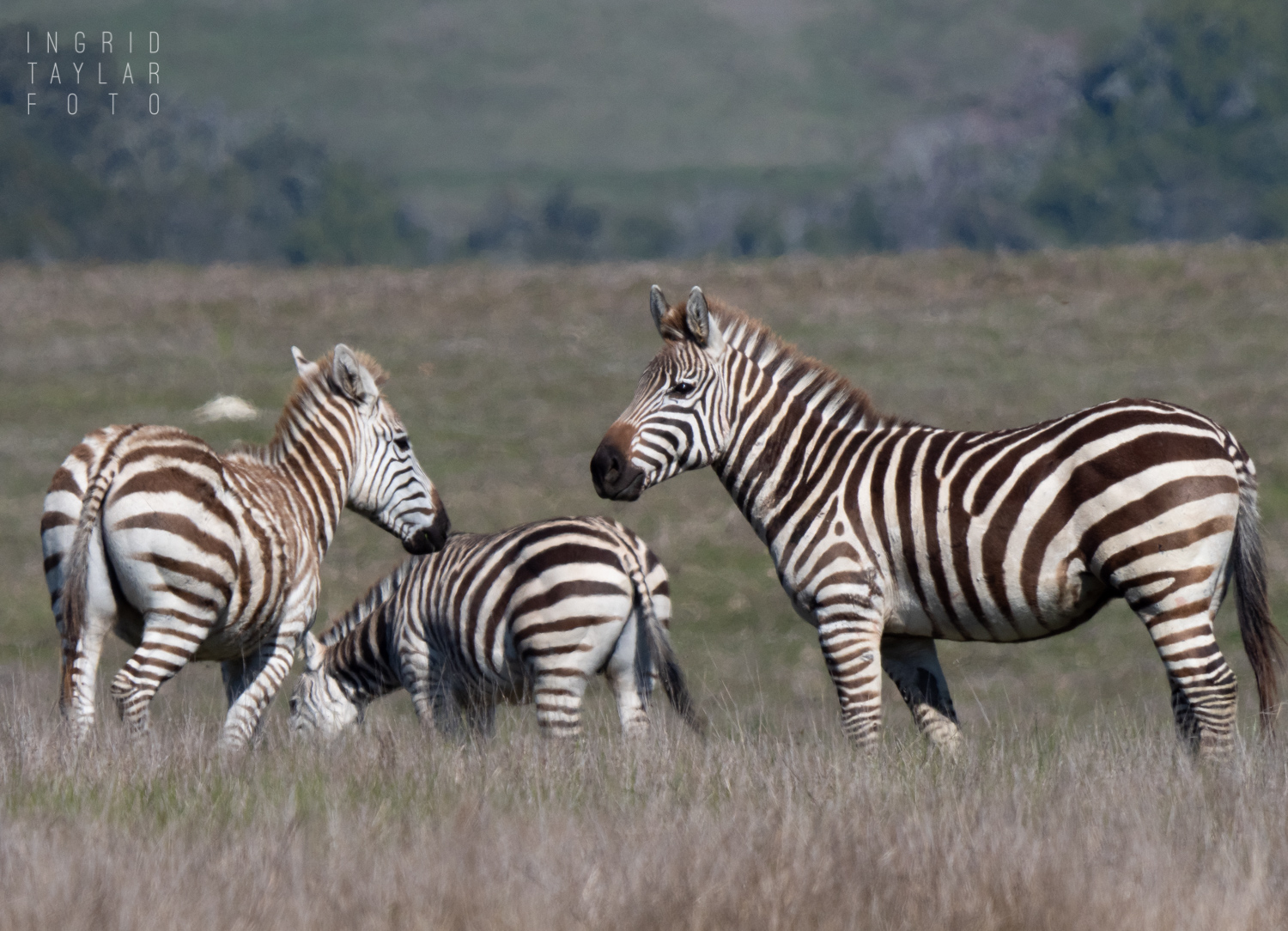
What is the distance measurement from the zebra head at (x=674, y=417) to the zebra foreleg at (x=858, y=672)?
1204mm

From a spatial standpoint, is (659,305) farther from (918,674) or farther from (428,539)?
(918,674)

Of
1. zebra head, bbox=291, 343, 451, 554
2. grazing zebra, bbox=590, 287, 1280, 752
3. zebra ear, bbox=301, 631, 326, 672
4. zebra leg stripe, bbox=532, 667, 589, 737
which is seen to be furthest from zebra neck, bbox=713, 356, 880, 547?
zebra ear, bbox=301, 631, 326, 672

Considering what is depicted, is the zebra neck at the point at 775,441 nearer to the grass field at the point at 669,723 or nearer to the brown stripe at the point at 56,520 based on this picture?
the grass field at the point at 669,723

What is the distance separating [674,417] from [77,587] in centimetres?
313

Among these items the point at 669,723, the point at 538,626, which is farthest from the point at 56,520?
the point at 669,723

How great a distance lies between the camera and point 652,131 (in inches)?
6147

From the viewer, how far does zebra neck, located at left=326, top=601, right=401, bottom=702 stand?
10.1m

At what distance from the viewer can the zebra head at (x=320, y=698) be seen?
10.1 m

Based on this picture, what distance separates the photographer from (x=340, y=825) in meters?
5.26

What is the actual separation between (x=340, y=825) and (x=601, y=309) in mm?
26040

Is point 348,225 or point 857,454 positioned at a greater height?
point 348,225

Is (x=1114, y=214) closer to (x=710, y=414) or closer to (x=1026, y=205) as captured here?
(x=1026, y=205)

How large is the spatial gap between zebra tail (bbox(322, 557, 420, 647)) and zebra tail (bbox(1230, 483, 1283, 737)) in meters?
5.56

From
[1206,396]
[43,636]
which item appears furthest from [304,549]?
[1206,396]
